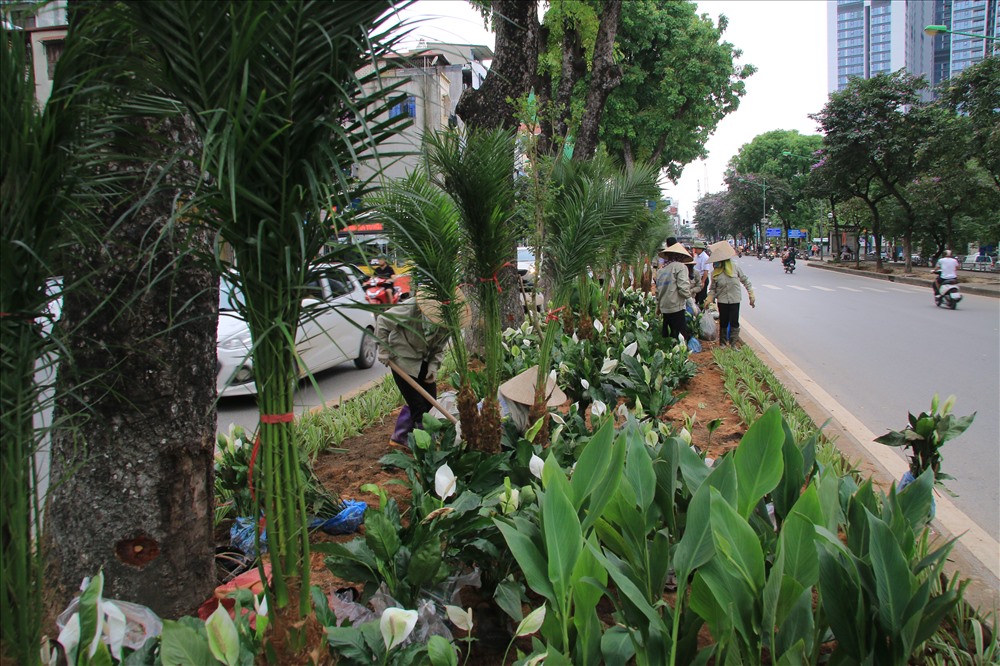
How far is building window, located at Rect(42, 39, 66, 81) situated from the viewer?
1.59m

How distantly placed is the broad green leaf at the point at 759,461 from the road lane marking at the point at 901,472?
60 centimetres

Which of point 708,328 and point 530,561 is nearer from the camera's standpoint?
point 530,561

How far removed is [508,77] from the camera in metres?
7.37

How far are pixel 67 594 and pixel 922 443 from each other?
10.6 ft

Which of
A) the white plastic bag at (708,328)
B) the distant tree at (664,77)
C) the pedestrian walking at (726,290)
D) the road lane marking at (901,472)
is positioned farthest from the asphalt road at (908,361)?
the distant tree at (664,77)

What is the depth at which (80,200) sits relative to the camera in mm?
1896

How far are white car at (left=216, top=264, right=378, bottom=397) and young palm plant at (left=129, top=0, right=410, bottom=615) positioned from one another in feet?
0.18

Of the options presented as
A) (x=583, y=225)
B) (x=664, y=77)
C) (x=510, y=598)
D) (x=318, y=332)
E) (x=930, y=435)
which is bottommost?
(x=510, y=598)

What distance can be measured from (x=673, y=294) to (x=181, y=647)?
7896mm

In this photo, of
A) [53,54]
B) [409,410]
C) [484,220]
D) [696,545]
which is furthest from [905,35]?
[53,54]

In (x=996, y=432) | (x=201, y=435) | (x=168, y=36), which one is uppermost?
(x=168, y=36)

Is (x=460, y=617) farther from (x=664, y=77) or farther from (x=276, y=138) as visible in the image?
(x=664, y=77)

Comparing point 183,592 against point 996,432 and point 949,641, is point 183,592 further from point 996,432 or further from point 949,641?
point 996,432

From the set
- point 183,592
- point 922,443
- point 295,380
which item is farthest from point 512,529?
point 922,443
